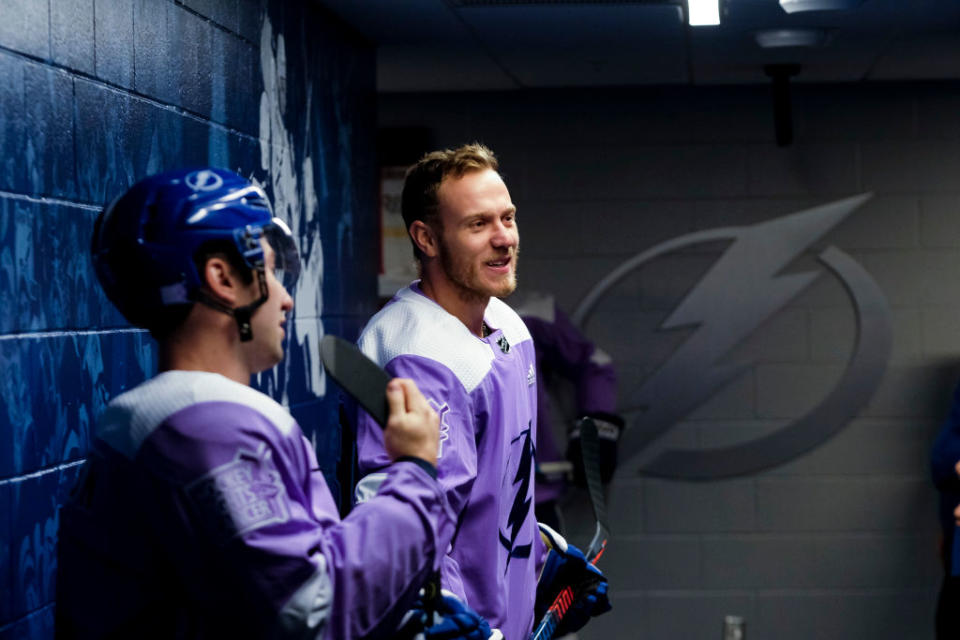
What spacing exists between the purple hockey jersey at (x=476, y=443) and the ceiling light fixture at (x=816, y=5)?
5.08ft

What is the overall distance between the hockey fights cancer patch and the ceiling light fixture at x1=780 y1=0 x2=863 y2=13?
249cm

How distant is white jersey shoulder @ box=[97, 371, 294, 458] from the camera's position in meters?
1.40

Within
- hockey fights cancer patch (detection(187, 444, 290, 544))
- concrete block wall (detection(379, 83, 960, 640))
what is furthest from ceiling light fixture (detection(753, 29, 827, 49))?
hockey fights cancer patch (detection(187, 444, 290, 544))

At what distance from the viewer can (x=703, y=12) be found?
365 centimetres

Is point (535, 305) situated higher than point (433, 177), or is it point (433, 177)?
point (433, 177)

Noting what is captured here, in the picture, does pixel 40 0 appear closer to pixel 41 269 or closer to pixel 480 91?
pixel 41 269

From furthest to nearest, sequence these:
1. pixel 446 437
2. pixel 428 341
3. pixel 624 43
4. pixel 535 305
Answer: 1. pixel 535 305
2. pixel 624 43
3. pixel 428 341
4. pixel 446 437

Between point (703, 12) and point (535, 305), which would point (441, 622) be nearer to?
point (703, 12)

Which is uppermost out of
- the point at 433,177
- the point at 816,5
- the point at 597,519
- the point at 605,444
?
the point at 816,5

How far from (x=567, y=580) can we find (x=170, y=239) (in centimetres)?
126

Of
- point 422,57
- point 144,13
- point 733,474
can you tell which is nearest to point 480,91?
point 422,57

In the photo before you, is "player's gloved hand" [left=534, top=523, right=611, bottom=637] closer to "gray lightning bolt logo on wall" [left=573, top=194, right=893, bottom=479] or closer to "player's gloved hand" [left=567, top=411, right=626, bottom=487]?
"player's gloved hand" [left=567, top=411, right=626, bottom=487]

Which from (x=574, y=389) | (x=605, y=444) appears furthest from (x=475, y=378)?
(x=574, y=389)

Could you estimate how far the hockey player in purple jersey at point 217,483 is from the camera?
53.9 inches
